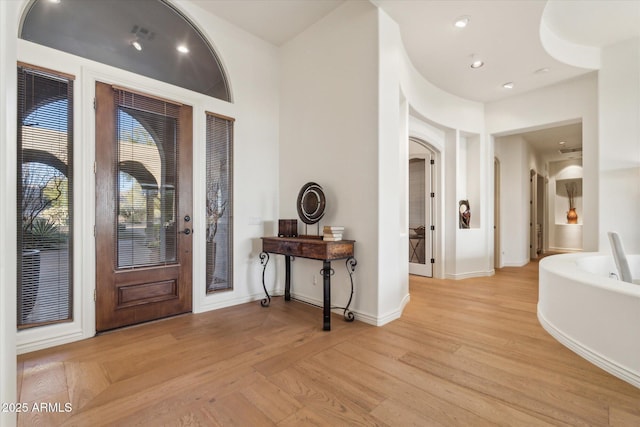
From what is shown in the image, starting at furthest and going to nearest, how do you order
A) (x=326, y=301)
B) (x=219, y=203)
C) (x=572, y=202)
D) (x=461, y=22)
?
(x=572, y=202) < (x=219, y=203) < (x=461, y=22) < (x=326, y=301)

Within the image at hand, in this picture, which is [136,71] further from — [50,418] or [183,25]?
[50,418]

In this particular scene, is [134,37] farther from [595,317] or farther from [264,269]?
[595,317]

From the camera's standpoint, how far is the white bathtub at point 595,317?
2.03m

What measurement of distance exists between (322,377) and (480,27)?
404 centimetres

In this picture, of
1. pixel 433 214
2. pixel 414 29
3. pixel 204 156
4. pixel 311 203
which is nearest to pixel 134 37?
pixel 204 156

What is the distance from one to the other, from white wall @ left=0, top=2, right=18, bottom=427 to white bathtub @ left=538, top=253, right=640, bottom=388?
10.6 ft

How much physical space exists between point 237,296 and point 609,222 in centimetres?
523

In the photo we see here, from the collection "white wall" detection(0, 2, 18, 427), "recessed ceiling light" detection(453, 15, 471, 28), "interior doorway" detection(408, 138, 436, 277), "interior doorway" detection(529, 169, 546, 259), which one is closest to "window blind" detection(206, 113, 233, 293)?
"white wall" detection(0, 2, 18, 427)

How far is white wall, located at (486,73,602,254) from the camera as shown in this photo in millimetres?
4570

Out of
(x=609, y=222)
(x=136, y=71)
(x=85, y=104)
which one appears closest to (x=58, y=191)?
(x=85, y=104)

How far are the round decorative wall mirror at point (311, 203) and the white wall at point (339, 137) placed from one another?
0.13 m

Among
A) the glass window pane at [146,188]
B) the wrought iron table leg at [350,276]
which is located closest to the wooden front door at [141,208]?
the glass window pane at [146,188]

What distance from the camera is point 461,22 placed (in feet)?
11.1

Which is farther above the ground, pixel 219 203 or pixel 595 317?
pixel 219 203
